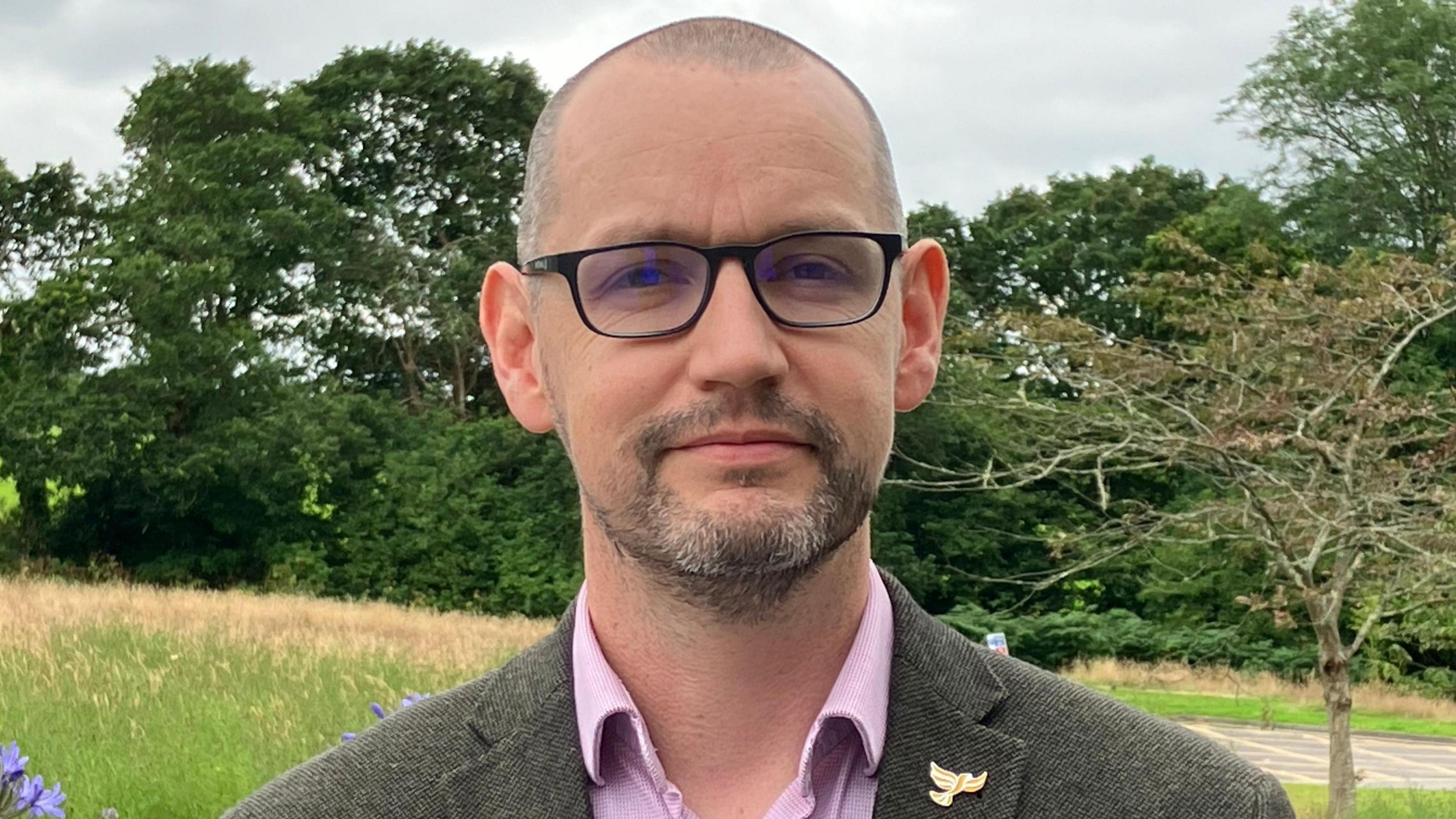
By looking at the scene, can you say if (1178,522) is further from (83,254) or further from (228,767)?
(83,254)

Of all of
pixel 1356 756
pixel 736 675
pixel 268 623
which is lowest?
pixel 1356 756

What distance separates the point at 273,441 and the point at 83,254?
4574 mm

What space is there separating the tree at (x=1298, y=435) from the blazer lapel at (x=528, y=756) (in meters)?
6.99

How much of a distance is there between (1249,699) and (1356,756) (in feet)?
13.6

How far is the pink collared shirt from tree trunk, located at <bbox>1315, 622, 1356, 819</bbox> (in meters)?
7.26

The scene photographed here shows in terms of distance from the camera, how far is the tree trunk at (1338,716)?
8.14 metres

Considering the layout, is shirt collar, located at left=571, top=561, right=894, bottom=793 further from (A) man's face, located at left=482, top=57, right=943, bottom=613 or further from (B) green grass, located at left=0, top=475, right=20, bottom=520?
(B) green grass, located at left=0, top=475, right=20, bottom=520

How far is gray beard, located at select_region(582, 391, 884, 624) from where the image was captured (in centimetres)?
148

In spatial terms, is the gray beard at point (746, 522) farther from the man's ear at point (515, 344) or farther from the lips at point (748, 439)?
the man's ear at point (515, 344)

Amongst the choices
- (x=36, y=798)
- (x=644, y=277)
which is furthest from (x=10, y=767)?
(x=644, y=277)

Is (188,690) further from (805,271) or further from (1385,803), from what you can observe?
(1385,803)

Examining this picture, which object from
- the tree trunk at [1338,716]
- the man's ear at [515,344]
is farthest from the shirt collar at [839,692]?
the tree trunk at [1338,716]

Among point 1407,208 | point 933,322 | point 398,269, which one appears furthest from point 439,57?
point 933,322

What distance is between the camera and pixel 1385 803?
902cm
